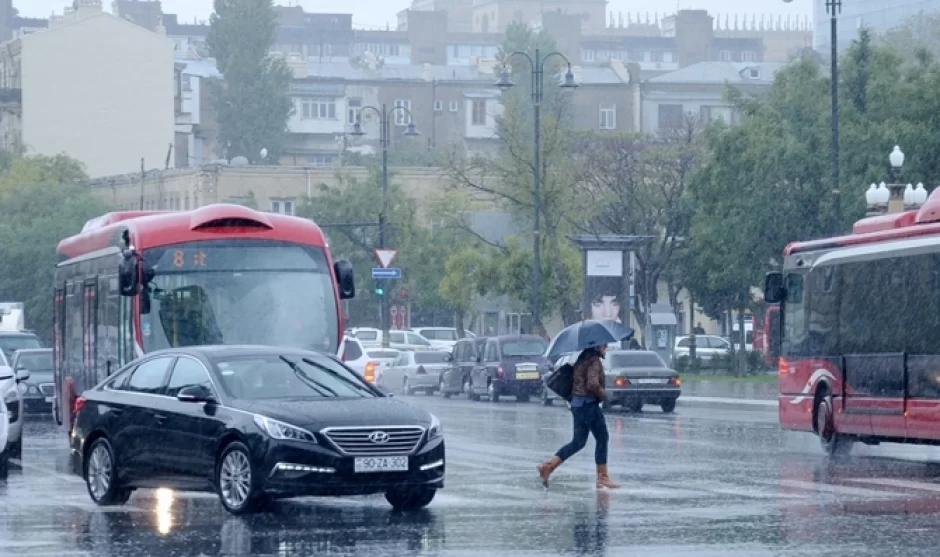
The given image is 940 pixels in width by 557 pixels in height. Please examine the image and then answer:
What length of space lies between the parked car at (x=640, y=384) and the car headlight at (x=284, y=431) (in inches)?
978

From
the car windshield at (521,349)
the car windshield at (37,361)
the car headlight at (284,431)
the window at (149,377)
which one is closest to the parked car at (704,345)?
the car windshield at (521,349)

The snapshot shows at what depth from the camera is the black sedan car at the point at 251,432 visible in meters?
16.2

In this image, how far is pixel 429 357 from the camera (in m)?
56.2

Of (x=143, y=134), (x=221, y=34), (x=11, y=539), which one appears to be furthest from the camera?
(x=221, y=34)

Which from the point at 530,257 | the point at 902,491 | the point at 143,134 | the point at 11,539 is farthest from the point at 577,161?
the point at 11,539

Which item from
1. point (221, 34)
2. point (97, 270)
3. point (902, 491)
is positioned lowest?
point (902, 491)

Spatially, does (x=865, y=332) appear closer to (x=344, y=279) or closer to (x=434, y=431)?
(x=344, y=279)

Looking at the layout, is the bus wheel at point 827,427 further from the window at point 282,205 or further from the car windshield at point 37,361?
the window at point 282,205

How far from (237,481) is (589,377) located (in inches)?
172

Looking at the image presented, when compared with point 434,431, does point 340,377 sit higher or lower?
higher

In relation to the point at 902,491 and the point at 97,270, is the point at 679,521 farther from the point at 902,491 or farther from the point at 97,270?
the point at 97,270

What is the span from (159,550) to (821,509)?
619 centimetres

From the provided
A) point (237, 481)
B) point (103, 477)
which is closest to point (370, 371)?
point (103, 477)

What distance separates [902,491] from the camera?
19.2 m
